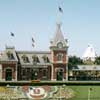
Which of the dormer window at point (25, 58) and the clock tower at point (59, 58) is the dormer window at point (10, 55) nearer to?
the dormer window at point (25, 58)

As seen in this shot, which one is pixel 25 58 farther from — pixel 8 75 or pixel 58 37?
pixel 58 37

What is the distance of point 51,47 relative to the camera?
69.4m

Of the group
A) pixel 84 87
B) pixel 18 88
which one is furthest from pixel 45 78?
pixel 18 88

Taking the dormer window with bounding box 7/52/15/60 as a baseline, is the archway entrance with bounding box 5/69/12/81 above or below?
below

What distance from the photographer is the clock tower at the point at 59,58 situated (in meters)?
69.4

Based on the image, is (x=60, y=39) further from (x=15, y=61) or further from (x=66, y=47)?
(x=15, y=61)

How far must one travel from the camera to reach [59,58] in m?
69.5

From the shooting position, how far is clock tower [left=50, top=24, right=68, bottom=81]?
69375mm

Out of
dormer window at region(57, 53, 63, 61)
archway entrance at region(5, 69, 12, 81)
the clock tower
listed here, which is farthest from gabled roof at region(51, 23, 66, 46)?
archway entrance at region(5, 69, 12, 81)

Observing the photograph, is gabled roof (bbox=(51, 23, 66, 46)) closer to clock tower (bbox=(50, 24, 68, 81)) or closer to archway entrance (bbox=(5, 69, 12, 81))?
clock tower (bbox=(50, 24, 68, 81))

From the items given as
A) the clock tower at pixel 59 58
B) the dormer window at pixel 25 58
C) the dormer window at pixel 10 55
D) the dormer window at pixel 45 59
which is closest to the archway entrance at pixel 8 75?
the dormer window at pixel 10 55

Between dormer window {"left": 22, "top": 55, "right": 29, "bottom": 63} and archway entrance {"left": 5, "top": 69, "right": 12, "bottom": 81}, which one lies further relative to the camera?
dormer window {"left": 22, "top": 55, "right": 29, "bottom": 63}

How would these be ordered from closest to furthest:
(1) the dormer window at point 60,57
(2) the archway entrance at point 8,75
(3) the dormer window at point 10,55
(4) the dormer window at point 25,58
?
(2) the archway entrance at point 8,75, (3) the dormer window at point 10,55, (1) the dormer window at point 60,57, (4) the dormer window at point 25,58

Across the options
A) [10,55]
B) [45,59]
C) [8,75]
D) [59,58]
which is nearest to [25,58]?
[10,55]
